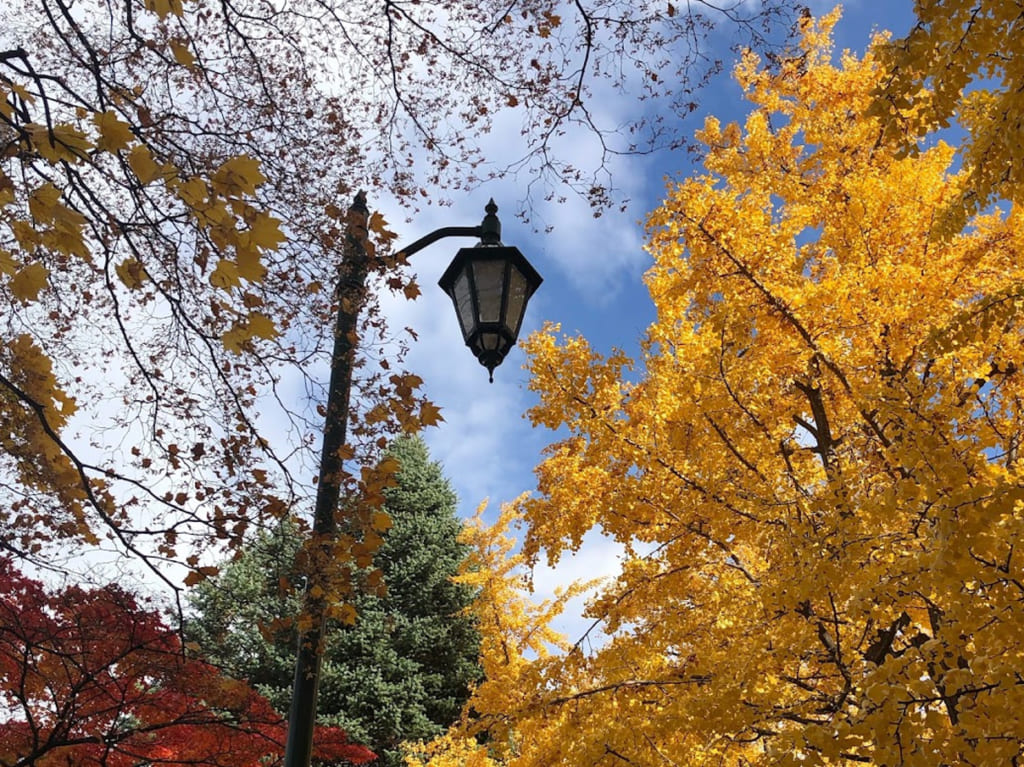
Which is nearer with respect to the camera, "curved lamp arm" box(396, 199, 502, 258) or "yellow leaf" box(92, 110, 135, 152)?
"yellow leaf" box(92, 110, 135, 152)

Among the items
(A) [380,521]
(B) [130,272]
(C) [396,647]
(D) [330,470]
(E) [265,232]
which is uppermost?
(C) [396,647]

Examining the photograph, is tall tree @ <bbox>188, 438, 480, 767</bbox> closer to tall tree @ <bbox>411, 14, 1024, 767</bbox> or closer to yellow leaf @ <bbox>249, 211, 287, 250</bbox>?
tall tree @ <bbox>411, 14, 1024, 767</bbox>

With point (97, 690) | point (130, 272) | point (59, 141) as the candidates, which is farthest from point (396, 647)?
point (59, 141)

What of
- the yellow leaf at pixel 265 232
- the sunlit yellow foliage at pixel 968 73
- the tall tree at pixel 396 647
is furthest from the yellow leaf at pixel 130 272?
the tall tree at pixel 396 647

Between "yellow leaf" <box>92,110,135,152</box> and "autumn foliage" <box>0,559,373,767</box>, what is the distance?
3985mm

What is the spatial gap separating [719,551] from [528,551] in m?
1.82

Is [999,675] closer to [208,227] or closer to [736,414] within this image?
[736,414]

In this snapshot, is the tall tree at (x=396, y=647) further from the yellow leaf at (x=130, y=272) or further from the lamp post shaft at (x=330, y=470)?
the yellow leaf at (x=130, y=272)

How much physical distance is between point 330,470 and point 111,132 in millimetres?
1539

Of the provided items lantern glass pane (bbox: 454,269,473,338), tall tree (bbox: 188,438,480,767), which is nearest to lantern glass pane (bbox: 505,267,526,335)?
lantern glass pane (bbox: 454,269,473,338)

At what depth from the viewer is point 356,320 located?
336 centimetres

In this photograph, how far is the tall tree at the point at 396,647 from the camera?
49.0 ft

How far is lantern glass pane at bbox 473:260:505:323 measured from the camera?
359 cm

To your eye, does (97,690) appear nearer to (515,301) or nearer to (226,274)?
(515,301)
